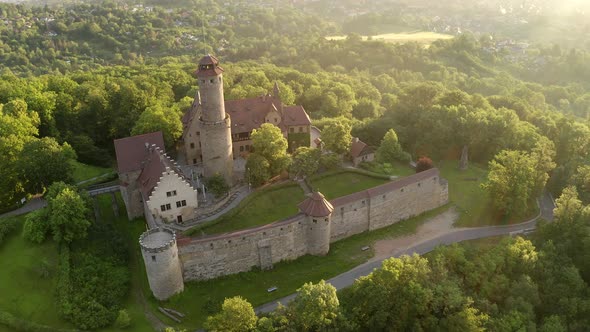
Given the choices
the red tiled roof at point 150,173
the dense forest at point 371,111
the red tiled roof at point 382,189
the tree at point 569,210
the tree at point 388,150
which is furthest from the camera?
the tree at point 388,150

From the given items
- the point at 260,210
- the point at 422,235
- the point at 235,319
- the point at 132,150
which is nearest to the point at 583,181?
the point at 422,235

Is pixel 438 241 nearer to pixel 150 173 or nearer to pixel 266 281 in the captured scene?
pixel 266 281

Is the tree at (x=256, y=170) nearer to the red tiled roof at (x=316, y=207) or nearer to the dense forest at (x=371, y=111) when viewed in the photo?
the dense forest at (x=371, y=111)

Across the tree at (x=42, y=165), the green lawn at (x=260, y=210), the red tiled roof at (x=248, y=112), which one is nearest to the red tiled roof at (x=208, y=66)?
the red tiled roof at (x=248, y=112)

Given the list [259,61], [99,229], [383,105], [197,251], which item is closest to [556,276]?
[197,251]

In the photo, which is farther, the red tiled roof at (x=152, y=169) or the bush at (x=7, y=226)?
the red tiled roof at (x=152, y=169)

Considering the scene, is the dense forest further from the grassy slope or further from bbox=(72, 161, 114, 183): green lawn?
bbox=(72, 161, 114, 183): green lawn

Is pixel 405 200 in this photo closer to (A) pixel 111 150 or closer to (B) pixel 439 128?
(B) pixel 439 128
